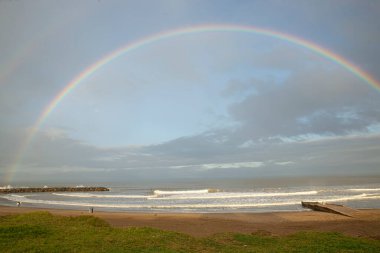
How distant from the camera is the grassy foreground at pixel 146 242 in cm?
1190

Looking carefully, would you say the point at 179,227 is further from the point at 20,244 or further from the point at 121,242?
the point at 20,244

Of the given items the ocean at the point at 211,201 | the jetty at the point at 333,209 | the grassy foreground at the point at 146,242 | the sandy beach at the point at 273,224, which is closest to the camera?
the grassy foreground at the point at 146,242

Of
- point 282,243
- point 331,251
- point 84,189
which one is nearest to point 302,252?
point 331,251

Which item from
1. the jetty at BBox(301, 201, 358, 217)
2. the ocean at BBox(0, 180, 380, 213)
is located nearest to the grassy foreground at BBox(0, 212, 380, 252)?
the jetty at BBox(301, 201, 358, 217)

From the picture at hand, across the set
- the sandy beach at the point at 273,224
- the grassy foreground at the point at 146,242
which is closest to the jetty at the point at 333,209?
the sandy beach at the point at 273,224

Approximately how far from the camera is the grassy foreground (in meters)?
11.9

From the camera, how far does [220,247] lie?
13.1 metres

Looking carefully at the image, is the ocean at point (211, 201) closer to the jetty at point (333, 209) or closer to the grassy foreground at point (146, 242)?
the jetty at point (333, 209)

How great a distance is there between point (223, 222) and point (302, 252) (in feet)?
40.9

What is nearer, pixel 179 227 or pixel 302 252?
pixel 302 252

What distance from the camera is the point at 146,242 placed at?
43.4 ft

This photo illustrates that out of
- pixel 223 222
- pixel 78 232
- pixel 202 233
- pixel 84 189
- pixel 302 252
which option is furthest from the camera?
pixel 84 189

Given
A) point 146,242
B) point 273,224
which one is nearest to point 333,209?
point 273,224

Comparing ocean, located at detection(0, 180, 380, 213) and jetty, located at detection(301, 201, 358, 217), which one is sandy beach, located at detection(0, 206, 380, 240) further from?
ocean, located at detection(0, 180, 380, 213)
